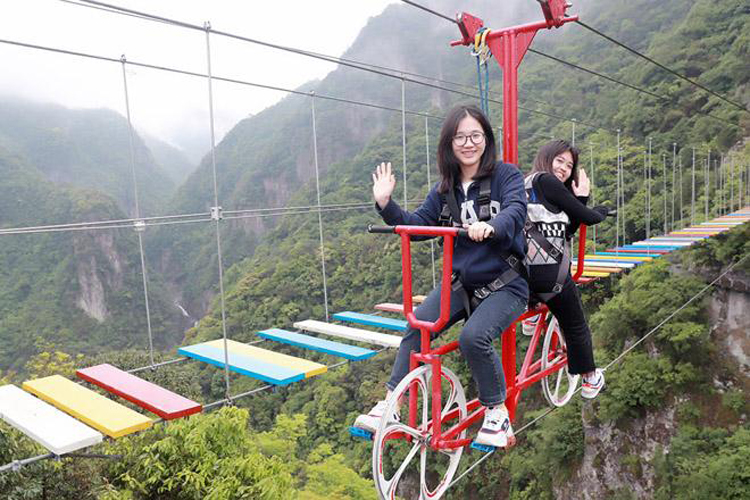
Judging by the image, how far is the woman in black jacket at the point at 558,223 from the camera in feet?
6.71

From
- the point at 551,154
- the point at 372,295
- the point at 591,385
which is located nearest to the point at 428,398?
the point at 591,385

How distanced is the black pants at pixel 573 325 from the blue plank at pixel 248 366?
1.14 meters

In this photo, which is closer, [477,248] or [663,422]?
[477,248]

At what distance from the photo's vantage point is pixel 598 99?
20.8 meters

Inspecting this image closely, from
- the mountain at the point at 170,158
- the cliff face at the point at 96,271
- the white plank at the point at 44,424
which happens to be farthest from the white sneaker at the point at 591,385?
the mountain at the point at 170,158

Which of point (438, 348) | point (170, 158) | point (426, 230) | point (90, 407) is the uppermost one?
point (170, 158)

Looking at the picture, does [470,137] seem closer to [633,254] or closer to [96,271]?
[633,254]

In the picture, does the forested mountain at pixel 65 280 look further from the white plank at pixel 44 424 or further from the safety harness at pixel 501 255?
the safety harness at pixel 501 255

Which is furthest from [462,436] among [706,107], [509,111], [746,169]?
[706,107]

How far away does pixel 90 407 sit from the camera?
204cm

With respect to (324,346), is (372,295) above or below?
below

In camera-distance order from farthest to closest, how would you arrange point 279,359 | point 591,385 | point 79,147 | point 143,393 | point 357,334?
point 79,147
point 357,334
point 279,359
point 591,385
point 143,393

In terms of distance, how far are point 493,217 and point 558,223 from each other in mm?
616

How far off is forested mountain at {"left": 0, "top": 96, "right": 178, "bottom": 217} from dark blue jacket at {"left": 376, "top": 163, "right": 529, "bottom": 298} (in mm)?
33825
